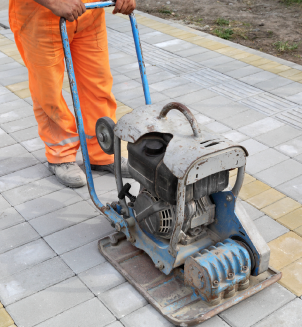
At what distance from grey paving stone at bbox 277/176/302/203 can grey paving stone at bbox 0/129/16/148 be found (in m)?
2.46

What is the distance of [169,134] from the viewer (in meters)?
2.75

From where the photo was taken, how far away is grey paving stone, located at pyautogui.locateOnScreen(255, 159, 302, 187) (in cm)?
396

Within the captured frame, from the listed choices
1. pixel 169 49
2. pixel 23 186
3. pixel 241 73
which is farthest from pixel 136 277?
pixel 169 49

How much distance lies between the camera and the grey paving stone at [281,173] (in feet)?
13.0

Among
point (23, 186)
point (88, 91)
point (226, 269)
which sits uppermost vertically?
point (88, 91)

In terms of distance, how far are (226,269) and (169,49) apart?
466 centimetres

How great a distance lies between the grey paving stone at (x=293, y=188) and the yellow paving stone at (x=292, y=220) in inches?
6.8

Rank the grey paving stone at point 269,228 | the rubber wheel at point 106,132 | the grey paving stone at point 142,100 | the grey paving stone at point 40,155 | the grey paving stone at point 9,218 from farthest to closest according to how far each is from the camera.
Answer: the grey paving stone at point 142,100
the grey paving stone at point 40,155
the grey paving stone at point 9,218
the grey paving stone at point 269,228
the rubber wheel at point 106,132

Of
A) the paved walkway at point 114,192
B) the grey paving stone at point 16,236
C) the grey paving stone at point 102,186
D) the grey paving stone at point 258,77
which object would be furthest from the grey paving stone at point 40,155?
the grey paving stone at point 258,77

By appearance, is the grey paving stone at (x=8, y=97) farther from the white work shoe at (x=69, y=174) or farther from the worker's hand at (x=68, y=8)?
the worker's hand at (x=68, y=8)

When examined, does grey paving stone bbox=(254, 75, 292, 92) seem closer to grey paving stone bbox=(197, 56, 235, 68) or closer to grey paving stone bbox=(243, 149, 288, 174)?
grey paving stone bbox=(197, 56, 235, 68)

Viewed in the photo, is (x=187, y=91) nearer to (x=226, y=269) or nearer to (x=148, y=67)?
(x=148, y=67)

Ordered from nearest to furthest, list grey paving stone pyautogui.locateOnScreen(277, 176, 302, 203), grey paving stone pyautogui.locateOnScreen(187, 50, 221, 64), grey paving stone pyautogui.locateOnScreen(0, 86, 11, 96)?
grey paving stone pyautogui.locateOnScreen(277, 176, 302, 203), grey paving stone pyautogui.locateOnScreen(0, 86, 11, 96), grey paving stone pyautogui.locateOnScreen(187, 50, 221, 64)

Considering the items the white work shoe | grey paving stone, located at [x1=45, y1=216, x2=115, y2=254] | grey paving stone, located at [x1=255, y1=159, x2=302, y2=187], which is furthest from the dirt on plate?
grey paving stone, located at [x1=45, y1=216, x2=115, y2=254]
